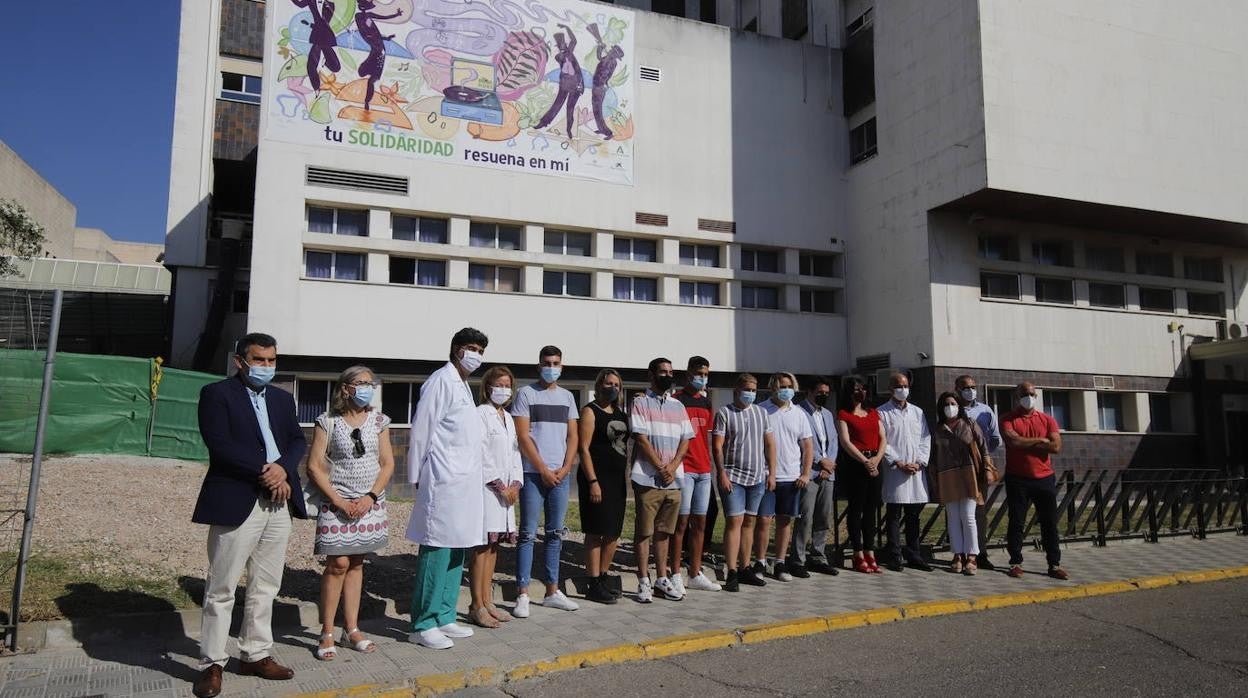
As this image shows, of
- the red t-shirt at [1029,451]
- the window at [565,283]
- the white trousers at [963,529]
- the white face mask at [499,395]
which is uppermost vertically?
the window at [565,283]

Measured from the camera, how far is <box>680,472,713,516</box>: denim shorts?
24.3 feet

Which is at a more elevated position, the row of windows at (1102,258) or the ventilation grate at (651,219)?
the ventilation grate at (651,219)

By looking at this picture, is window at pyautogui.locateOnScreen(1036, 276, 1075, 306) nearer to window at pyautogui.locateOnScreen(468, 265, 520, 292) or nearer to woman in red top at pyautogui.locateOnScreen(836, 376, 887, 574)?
window at pyautogui.locateOnScreen(468, 265, 520, 292)

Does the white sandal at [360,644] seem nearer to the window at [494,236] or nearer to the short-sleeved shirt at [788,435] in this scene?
the short-sleeved shirt at [788,435]

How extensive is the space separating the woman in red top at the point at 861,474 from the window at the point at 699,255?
12068 millimetres

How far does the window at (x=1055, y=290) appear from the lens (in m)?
20.6

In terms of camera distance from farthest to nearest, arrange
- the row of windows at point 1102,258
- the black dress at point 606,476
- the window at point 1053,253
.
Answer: the window at point 1053,253 < the row of windows at point 1102,258 < the black dress at point 606,476

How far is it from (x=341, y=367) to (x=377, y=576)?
35.8 ft

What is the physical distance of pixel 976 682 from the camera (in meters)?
4.88

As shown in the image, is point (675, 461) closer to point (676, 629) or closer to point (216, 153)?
point (676, 629)

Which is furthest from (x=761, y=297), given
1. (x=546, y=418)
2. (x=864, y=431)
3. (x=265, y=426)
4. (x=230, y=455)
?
(x=230, y=455)

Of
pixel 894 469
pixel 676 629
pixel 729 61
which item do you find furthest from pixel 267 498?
pixel 729 61

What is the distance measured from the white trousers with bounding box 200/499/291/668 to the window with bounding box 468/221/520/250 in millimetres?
14000

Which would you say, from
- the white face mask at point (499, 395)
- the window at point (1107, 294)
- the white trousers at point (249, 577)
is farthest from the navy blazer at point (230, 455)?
the window at point (1107, 294)
